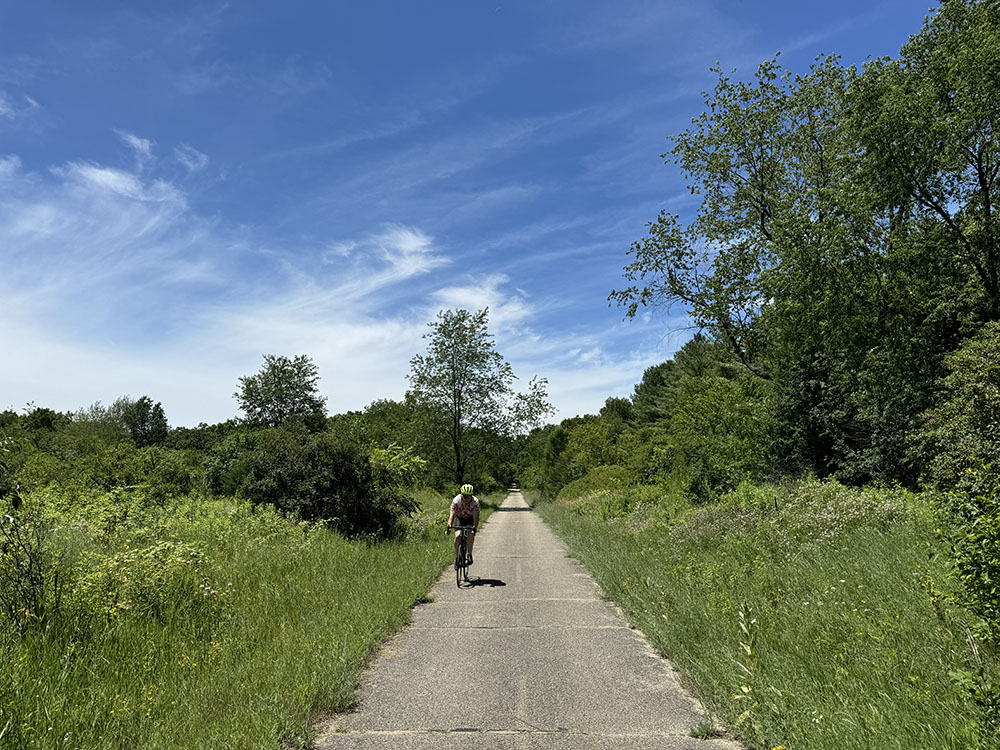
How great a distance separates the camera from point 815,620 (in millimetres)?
6125

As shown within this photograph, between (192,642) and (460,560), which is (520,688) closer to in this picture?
(192,642)

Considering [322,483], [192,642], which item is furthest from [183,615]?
[322,483]

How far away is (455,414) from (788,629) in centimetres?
3890

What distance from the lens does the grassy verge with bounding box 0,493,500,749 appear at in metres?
4.21

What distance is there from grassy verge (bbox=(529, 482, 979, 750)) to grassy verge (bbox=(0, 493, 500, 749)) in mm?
3420

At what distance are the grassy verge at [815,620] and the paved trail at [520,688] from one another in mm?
440

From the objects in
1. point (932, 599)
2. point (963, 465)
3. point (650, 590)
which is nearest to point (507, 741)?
point (932, 599)

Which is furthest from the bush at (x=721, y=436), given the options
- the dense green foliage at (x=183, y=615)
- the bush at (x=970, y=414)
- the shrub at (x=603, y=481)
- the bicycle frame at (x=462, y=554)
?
the dense green foliage at (x=183, y=615)

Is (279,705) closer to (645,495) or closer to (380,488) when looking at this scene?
(380,488)

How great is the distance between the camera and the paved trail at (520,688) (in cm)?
435

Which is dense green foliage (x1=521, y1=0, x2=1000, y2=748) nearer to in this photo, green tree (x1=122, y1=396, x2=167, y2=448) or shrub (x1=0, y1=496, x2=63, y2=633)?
shrub (x1=0, y1=496, x2=63, y2=633)

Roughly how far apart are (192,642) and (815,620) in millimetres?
6569

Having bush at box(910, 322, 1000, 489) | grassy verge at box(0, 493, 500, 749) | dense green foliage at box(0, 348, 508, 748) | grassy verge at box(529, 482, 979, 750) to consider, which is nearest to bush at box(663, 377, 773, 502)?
bush at box(910, 322, 1000, 489)

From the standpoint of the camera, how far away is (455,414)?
146ft
